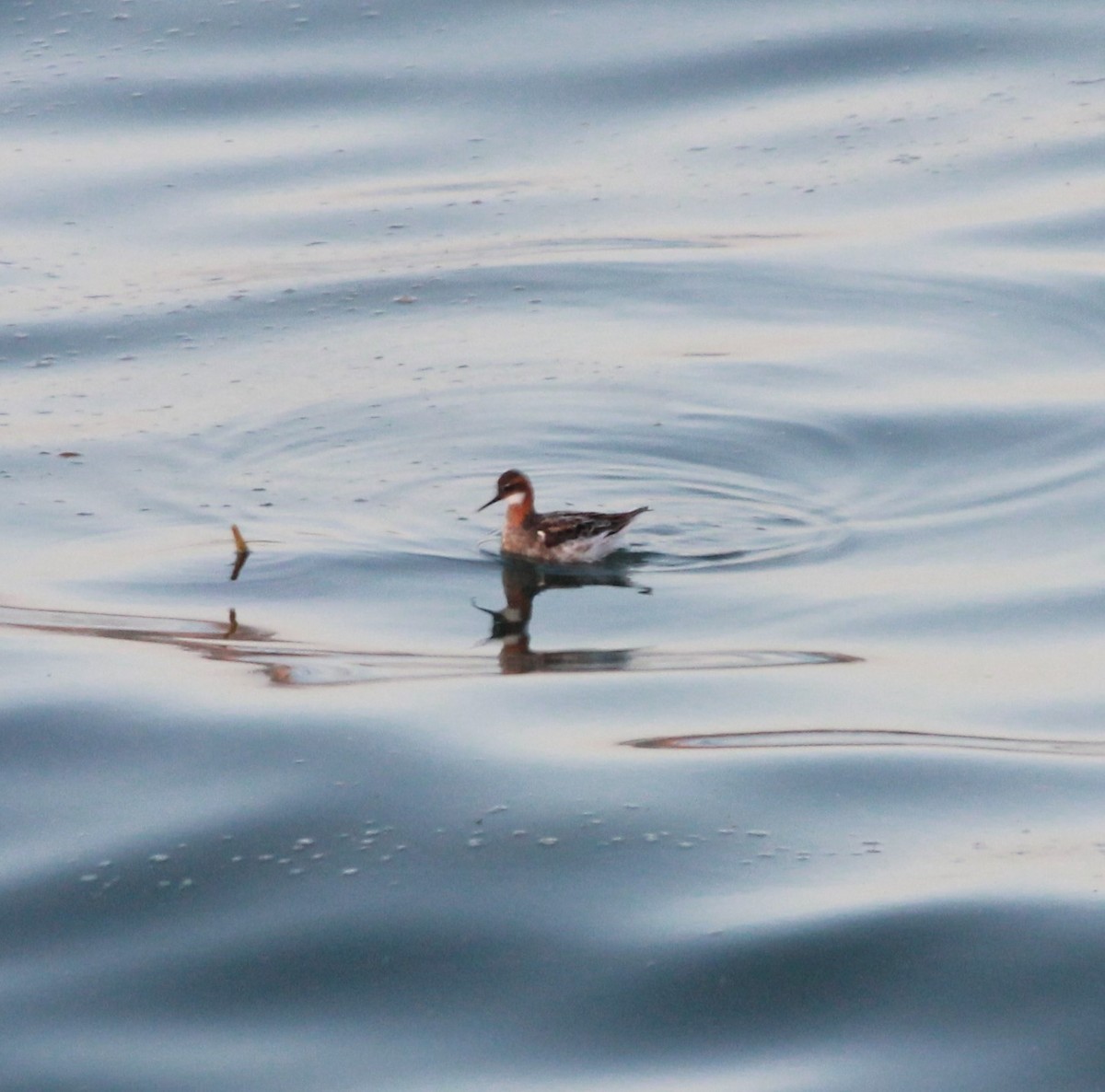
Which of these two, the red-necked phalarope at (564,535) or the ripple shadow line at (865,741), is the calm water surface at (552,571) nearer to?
the ripple shadow line at (865,741)

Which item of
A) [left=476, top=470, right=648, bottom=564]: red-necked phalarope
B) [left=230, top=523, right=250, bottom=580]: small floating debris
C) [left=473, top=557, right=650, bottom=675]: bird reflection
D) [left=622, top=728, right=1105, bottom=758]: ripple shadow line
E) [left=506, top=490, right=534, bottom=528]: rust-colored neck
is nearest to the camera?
[left=622, top=728, right=1105, bottom=758]: ripple shadow line

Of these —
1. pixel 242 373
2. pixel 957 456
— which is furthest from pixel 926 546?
pixel 242 373

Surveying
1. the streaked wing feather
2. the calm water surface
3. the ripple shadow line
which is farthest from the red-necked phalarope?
the ripple shadow line

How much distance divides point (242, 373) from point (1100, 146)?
6.73 meters

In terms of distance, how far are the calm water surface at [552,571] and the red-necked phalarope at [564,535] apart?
0.15 m

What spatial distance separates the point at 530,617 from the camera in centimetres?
923

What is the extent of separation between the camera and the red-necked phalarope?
387 inches

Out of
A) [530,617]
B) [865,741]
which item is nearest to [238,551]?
[530,617]

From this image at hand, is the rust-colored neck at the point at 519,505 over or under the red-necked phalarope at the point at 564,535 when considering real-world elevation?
over

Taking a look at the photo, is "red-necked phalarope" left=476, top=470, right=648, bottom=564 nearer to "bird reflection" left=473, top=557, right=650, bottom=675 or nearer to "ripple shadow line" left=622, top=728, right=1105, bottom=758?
"bird reflection" left=473, top=557, right=650, bottom=675

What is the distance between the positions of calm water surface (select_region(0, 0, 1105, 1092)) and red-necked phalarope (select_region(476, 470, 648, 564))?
0.48ft

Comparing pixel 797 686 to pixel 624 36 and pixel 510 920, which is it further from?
pixel 624 36

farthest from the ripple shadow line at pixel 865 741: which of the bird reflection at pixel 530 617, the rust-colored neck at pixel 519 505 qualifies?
the rust-colored neck at pixel 519 505

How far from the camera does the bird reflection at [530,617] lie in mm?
8281
